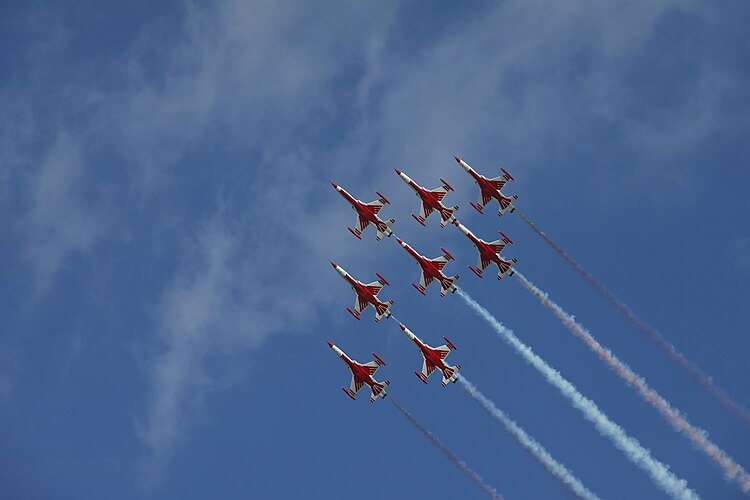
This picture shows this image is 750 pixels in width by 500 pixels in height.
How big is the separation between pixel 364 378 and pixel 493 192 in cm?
2877

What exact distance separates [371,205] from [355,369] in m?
21.0

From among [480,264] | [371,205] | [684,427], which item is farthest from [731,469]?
[371,205]

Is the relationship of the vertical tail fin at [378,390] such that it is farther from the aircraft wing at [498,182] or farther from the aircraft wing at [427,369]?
the aircraft wing at [498,182]

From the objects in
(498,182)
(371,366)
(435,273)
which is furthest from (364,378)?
(498,182)

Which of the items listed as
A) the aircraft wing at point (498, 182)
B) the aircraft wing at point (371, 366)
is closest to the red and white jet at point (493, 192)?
the aircraft wing at point (498, 182)

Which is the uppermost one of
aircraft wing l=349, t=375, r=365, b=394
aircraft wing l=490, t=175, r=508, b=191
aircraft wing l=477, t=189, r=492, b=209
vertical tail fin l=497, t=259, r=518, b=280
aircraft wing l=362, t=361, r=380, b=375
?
aircraft wing l=490, t=175, r=508, b=191

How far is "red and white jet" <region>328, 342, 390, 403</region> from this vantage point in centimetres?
19288

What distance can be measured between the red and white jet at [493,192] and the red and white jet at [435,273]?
8069mm

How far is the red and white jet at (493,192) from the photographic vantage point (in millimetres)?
197875

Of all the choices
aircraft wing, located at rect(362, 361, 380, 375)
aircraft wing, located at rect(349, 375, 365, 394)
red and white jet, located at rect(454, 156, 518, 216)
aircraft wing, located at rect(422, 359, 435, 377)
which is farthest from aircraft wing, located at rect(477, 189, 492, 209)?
aircraft wing, located at rect(349, 375, 365, 394)

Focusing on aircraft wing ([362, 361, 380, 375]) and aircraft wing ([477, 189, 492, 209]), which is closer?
aircraft wing ([362, 361, 380, 375])

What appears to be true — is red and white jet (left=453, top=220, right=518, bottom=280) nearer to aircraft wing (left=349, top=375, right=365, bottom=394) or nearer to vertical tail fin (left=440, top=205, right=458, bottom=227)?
vertical tail fin (left=440, top=205, right=458, bottom=227)

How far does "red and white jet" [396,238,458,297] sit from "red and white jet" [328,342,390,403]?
11267 mm

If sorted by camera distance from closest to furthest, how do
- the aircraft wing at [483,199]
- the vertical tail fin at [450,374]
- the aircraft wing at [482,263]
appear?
the vertical tail fin at [450,374], the aircraft wing at [482,263], the aircraft wing at [483,199]
